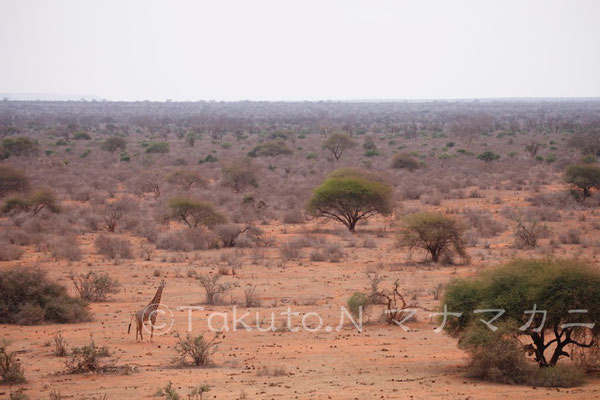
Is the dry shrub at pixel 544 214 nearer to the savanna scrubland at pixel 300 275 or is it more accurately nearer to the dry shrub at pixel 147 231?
the savanna scrubland at pixel 300 275

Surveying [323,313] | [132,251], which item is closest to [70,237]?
[132,251]

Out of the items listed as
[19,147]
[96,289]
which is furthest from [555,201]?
[19,147]

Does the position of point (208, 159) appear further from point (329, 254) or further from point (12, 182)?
point (329, 254)

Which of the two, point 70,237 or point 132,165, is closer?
point 70,237

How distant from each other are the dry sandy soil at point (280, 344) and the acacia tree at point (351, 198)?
17.1 ft

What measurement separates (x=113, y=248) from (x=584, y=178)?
22427mm

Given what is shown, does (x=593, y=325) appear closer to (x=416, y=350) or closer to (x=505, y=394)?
(x=505, y=394)

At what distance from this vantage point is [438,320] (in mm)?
11086

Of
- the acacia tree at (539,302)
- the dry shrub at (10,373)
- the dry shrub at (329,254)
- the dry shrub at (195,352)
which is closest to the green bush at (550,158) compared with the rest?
the dry shrub at (329,254)

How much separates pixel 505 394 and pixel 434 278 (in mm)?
9445

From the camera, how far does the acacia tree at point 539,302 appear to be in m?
9.77

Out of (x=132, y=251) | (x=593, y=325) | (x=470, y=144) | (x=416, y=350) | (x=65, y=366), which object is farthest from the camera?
(x=470, y=144)

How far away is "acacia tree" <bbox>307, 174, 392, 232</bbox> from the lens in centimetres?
2647

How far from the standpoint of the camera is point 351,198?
26.5m
